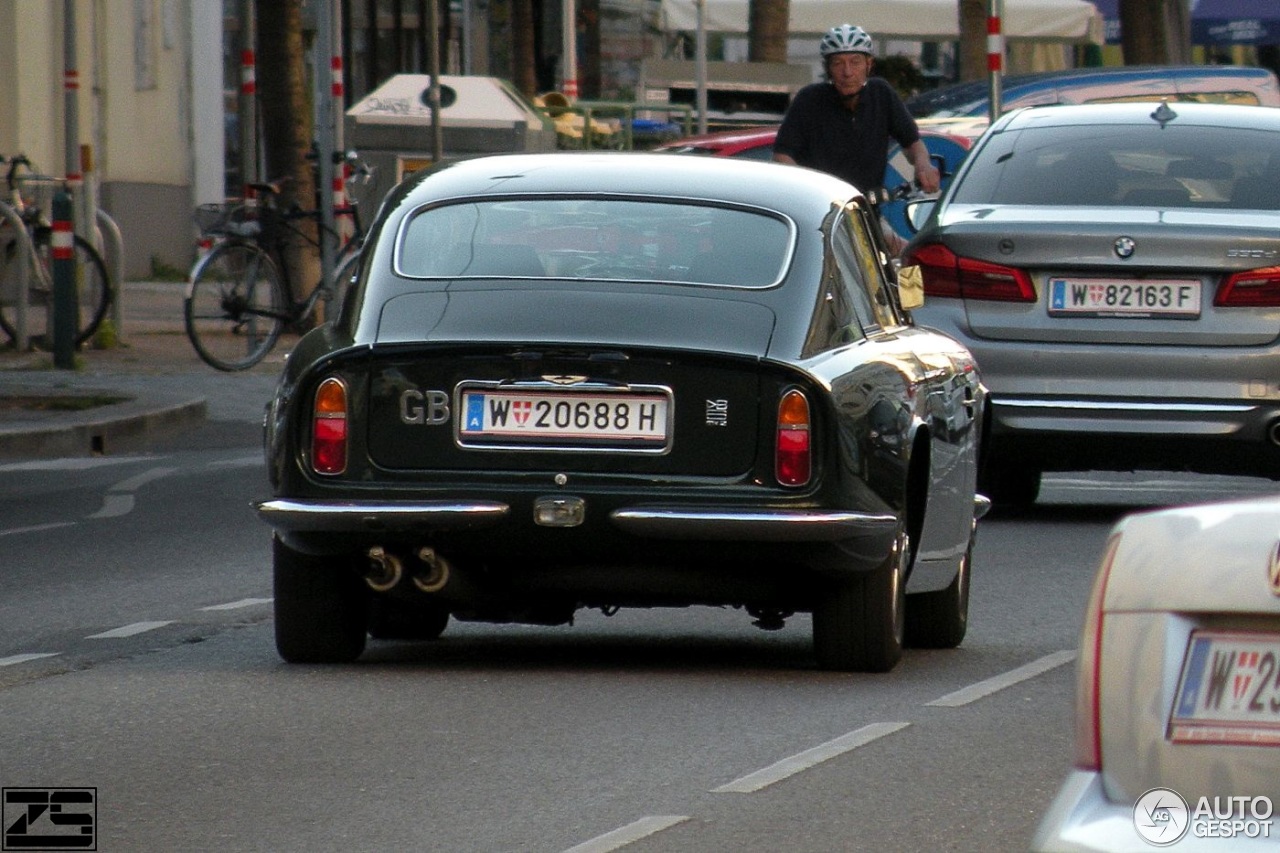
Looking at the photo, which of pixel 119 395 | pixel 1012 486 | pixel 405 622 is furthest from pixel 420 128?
pixel 405 622

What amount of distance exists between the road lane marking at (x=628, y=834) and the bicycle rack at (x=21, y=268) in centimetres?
1504

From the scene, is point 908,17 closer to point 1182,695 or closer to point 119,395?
point 119,395

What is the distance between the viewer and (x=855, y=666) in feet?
27.7

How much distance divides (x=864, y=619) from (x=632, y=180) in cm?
141

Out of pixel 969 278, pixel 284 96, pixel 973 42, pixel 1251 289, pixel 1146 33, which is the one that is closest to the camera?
pixel 1251 289

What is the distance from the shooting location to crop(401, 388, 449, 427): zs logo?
801 centimetres

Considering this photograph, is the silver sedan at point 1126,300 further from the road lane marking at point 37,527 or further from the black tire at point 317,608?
the black tire at point 317,608

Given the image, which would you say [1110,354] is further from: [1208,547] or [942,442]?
[1208,547]

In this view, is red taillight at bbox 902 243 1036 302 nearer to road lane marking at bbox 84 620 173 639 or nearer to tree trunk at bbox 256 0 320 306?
road lane marking at bbox 84 620 173 639

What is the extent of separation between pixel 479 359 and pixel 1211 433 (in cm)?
476

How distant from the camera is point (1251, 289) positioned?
11711 millimetres

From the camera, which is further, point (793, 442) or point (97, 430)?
point (97, 430)

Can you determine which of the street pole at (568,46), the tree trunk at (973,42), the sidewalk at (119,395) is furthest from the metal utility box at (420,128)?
the street pole at (568,46)

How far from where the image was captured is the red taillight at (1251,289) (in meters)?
11.7
